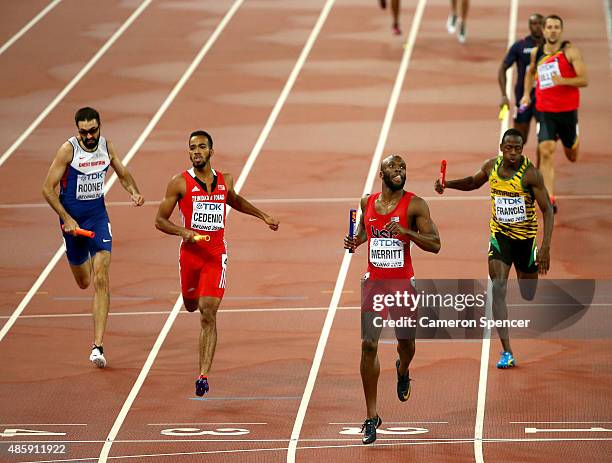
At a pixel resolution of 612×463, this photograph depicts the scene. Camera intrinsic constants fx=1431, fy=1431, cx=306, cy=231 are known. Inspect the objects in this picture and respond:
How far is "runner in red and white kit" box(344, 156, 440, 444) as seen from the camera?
918 centimetres

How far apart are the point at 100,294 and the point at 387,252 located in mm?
2805

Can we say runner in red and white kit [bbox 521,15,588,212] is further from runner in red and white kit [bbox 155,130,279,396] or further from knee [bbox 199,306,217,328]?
knee [bbox 199,306,217,328]

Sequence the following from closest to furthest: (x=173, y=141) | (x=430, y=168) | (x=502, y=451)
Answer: (x=502, y=451) → (x=430, y=168) → (x=173, y=141)

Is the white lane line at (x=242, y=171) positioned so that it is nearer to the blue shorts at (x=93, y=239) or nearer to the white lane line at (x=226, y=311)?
the white lane line at (x=226, y=311)

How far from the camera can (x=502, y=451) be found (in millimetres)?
9172

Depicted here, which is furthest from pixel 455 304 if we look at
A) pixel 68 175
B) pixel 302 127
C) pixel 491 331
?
pixel 302 127

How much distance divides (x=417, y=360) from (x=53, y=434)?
2982 millimetres

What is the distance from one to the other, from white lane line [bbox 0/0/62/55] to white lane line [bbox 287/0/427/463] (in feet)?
19.0

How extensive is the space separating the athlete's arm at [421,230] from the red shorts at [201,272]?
1518 mm

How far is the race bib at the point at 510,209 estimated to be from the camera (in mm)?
10445

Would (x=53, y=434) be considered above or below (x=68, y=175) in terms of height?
below

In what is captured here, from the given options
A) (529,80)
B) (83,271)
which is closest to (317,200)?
(529,80)

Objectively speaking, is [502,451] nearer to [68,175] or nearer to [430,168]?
[68,175]

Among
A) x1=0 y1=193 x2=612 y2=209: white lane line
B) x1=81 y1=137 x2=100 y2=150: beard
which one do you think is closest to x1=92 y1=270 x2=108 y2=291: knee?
x1=81 y1=137 x2=100 y2=150: beard
